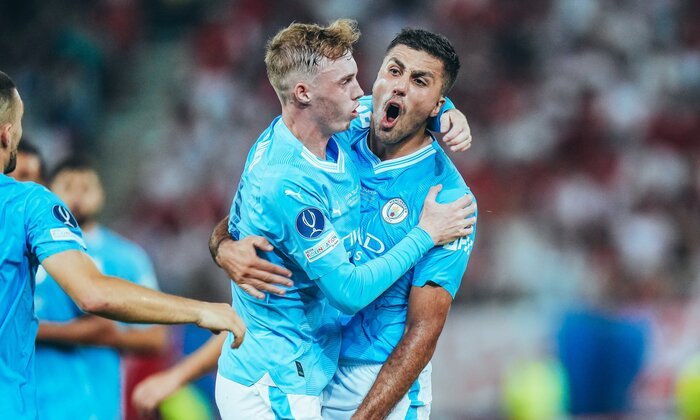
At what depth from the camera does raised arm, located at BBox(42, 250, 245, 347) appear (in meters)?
3.78

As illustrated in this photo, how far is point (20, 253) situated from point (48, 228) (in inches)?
6.4

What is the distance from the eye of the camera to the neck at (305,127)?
173 inches

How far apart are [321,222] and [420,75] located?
0.95 m

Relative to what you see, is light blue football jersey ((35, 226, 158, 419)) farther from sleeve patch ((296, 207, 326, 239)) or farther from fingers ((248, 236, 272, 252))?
sleeve patch ((296, 207, 326, 239))

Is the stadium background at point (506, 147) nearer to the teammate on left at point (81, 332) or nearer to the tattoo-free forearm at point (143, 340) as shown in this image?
the tattoo-free forearm at point (143, 340)

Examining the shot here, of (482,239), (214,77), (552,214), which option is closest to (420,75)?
(482,239)

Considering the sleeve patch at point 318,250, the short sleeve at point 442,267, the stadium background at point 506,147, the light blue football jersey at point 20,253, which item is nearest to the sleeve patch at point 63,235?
the light blue football jersey at point 20,253

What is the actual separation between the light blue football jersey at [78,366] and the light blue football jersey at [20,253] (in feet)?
4.80

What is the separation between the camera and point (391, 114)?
475 centimetres

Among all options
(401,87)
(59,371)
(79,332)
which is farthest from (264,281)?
(59,371)

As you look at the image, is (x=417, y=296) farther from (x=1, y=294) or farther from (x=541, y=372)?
(x=541, y=372)


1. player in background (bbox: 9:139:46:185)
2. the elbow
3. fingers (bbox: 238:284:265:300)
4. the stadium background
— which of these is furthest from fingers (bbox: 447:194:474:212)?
Result: the stadium background

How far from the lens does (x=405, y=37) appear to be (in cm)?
480

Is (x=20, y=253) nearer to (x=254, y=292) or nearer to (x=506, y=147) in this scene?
(x=254, y=292)
